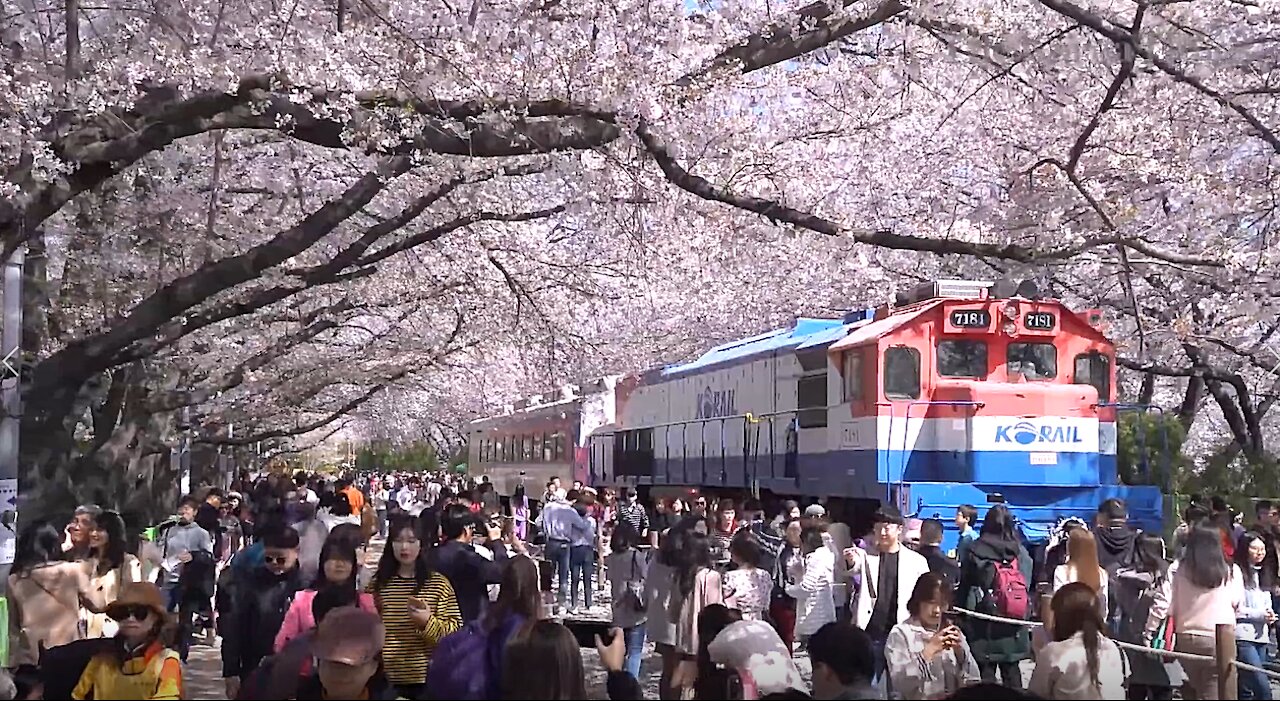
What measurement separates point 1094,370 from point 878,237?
315 inches

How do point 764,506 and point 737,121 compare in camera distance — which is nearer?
point 737,121

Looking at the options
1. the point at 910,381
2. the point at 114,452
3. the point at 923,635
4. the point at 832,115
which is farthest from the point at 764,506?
the point at 923,635

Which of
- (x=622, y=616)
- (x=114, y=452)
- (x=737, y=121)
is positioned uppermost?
(x=737, y=121)

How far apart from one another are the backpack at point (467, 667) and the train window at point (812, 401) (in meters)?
13.2

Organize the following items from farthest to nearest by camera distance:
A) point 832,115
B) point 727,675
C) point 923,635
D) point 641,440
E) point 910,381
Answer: point 641,440 → point 910,381 → point 832,115 → point 923,635 → point 727,675

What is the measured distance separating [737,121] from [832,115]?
240 cm

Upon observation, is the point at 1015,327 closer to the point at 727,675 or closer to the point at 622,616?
the point at 622,616

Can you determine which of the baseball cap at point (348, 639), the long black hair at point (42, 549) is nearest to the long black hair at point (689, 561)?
the long black hair at point (42, 549)

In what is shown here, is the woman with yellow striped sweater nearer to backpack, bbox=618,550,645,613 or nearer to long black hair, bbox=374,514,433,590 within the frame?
long black hair, bbox=374,514,433,590

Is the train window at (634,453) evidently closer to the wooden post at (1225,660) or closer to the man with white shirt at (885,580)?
the man with white shirt at (885,580)

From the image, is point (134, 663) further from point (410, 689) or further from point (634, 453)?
point (634, 453)

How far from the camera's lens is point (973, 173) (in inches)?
781

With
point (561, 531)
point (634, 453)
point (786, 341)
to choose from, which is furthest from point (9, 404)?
point (634, 453)

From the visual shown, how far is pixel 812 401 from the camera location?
1942cm
